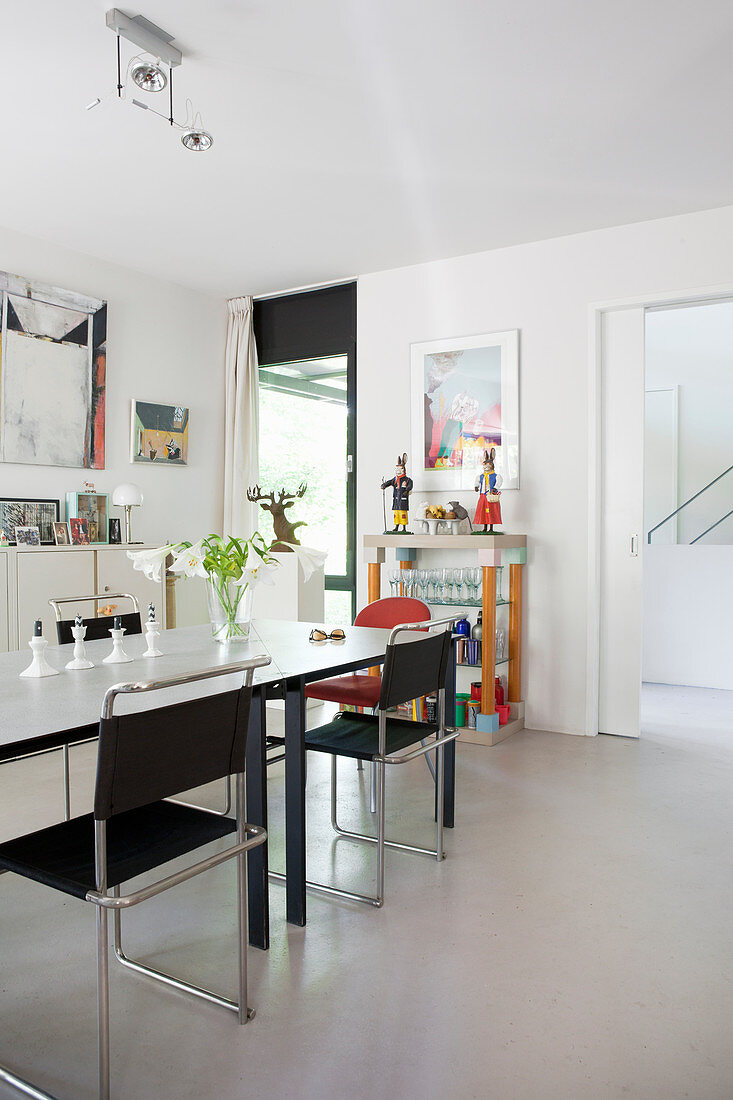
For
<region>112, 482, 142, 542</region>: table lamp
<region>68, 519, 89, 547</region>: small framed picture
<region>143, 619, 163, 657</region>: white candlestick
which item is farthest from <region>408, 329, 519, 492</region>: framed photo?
<region>143, 619, 163, 657</region>: white candlestick

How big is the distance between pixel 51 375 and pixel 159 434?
2.93 ft

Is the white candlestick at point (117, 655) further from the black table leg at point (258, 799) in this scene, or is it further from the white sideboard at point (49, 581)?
the white sideboard at point (49, 581)

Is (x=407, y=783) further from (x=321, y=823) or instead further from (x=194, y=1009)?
(x=194, y=1009)

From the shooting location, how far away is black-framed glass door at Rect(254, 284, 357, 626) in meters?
5.63

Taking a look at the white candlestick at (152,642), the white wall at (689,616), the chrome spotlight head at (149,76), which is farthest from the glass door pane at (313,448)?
the white candlestick at (152,642)

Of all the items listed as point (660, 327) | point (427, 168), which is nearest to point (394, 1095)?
point (427, 168)

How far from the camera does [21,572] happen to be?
13.5 ft

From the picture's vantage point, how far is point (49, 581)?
424 centimetres

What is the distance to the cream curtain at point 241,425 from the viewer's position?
5.85 m

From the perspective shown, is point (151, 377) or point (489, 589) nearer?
point (489, 589)

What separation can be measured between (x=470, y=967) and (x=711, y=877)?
1.05m

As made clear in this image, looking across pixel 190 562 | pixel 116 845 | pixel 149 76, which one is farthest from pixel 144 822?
pixel 149 76

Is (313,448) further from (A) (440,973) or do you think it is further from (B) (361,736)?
(A) (440,973)

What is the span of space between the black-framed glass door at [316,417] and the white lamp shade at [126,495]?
1.22 meters
